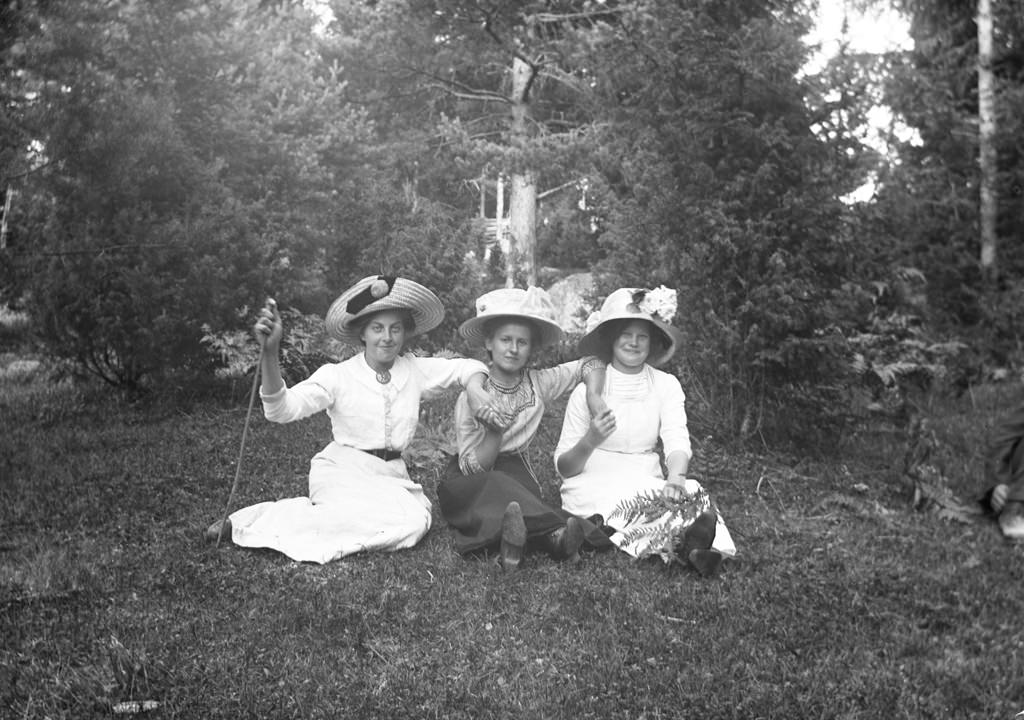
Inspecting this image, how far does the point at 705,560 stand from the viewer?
457 centimetres

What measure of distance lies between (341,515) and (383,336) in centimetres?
102

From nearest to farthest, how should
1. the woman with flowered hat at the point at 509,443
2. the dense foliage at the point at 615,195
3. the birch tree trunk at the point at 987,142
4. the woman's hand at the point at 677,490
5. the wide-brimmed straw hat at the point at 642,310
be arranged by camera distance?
the woman's hand at the point at 677,490, the woman with flowered hat at the point at 509,443, the wide-brimmed straw hat at the point at 642,310, the dense foliage at the point at 615,195, the birch tree trunk at the point at 987,142

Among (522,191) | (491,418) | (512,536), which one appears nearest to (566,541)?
(512,536)

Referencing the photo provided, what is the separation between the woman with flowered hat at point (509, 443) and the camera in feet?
15.7

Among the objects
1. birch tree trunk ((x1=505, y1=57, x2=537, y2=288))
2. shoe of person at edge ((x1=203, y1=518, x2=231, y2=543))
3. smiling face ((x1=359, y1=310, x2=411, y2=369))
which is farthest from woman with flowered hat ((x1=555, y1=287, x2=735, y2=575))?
birch tree trunk ((x1=505, y1=57, x2=537, y2=288))

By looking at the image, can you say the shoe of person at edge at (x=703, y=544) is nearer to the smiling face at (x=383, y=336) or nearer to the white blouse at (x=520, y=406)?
the white blouse at (x=520, y=406)

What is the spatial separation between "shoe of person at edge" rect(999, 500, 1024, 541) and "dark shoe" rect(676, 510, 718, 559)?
7.44 ft

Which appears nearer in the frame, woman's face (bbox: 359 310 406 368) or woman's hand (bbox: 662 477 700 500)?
woman's hand (bbox: 662 477 700 500)

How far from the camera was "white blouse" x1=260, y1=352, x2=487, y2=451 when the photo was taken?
5.14m

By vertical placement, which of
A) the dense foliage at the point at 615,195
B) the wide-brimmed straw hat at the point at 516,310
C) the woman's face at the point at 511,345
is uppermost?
the dense foliage at the point at 615,195

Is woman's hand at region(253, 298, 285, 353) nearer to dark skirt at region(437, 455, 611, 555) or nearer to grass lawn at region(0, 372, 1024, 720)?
grass lawn at region(0, 372, 1024, 720)

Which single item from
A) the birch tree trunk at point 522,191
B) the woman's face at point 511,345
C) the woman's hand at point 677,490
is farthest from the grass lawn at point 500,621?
the birch tree trunk at point 522,191

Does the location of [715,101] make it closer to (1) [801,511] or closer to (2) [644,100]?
(2) [644,100]

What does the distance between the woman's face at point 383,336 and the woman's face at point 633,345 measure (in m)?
1.28
